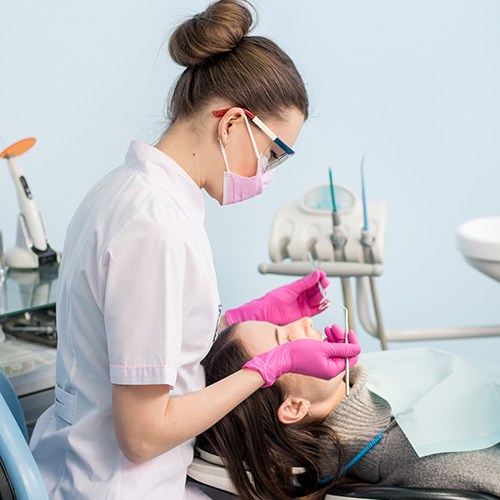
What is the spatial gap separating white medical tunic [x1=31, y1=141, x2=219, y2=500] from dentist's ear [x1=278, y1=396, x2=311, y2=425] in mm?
163

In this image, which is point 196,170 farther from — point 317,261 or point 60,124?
point 60,124

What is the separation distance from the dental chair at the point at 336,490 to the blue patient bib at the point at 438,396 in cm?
10

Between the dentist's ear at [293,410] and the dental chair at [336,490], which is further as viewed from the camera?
the dentist's ear at [293,410]

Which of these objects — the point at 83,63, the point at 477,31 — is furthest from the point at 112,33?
the point at 477,31

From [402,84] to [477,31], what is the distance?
0.31 meters

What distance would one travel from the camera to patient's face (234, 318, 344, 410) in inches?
59.2

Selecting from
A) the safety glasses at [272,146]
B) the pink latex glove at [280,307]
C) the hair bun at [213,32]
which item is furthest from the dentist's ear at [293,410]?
the hair bun at [213,32]

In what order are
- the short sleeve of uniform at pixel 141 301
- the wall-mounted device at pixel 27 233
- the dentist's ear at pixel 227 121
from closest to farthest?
the short sleeve of uniform at pixel 141 301
the dentist's ear at pixel 227 121
the wall-mounted device at pixel 27 233

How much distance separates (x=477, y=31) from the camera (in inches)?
113

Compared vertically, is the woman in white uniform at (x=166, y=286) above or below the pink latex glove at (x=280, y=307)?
above

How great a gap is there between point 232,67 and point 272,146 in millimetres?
144

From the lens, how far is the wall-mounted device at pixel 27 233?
2.19 meters

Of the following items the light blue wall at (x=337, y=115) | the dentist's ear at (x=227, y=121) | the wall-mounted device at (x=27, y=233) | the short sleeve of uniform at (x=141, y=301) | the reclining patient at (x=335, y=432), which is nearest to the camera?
the short sleeve of uniform at (x=141, y=301)

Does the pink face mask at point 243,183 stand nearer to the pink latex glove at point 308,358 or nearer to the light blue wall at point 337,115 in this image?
the pink latex glove at point 308,358
